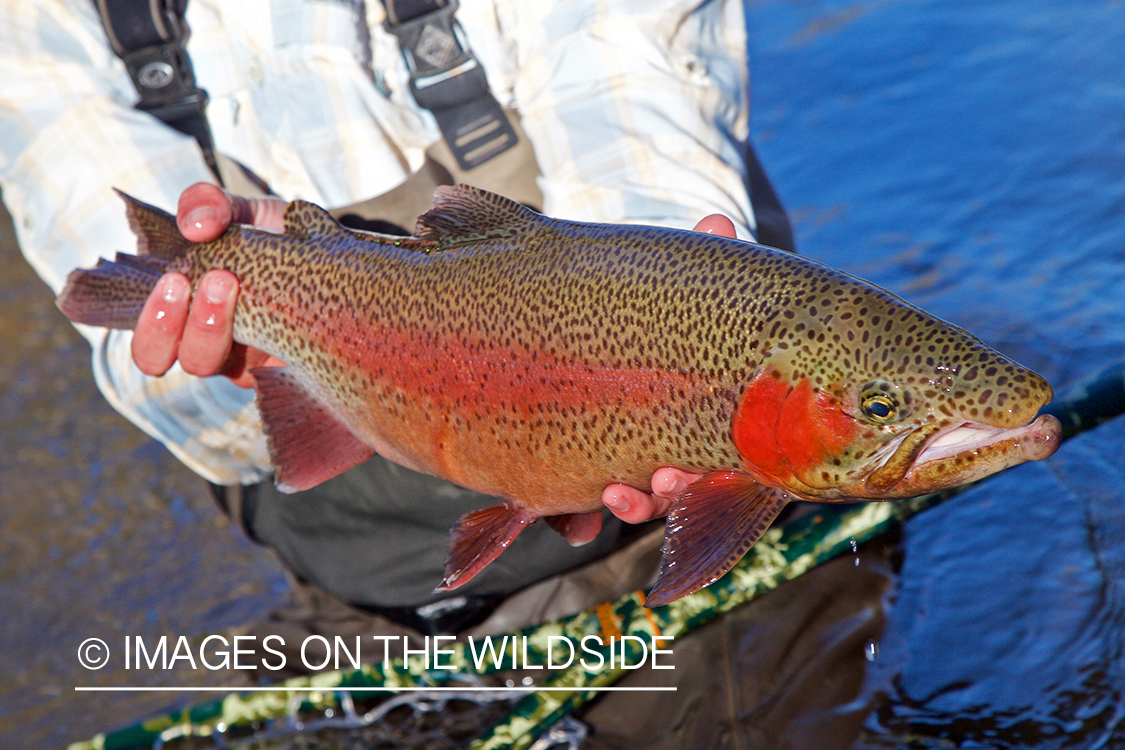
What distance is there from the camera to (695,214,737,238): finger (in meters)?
1.97

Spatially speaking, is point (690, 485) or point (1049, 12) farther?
point (1049, 12)

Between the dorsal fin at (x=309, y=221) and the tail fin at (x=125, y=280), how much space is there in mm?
254

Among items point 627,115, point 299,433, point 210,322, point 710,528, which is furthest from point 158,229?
point 710,528

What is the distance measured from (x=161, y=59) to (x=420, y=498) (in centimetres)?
137

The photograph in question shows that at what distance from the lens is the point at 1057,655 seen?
9.03ft

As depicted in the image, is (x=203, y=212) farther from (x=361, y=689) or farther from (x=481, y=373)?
(x=361, y=689)

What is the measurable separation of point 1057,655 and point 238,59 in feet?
9.27

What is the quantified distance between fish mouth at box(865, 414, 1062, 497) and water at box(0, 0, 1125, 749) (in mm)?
1410

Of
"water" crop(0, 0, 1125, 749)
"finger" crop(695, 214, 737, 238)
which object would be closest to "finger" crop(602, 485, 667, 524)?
"finger" crop(695, 214, 737, 238)

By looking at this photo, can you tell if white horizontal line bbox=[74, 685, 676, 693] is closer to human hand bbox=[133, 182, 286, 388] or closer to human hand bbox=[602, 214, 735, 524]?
human hand bbox=[602, 214, 735, 524]

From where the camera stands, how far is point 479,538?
1815 mm

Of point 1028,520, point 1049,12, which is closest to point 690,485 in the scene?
point 1028,520

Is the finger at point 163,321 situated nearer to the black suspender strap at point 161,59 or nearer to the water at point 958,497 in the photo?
the black suspender strap at point 161,59

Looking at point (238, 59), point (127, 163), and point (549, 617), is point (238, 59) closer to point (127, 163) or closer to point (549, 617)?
point (127, 163)
